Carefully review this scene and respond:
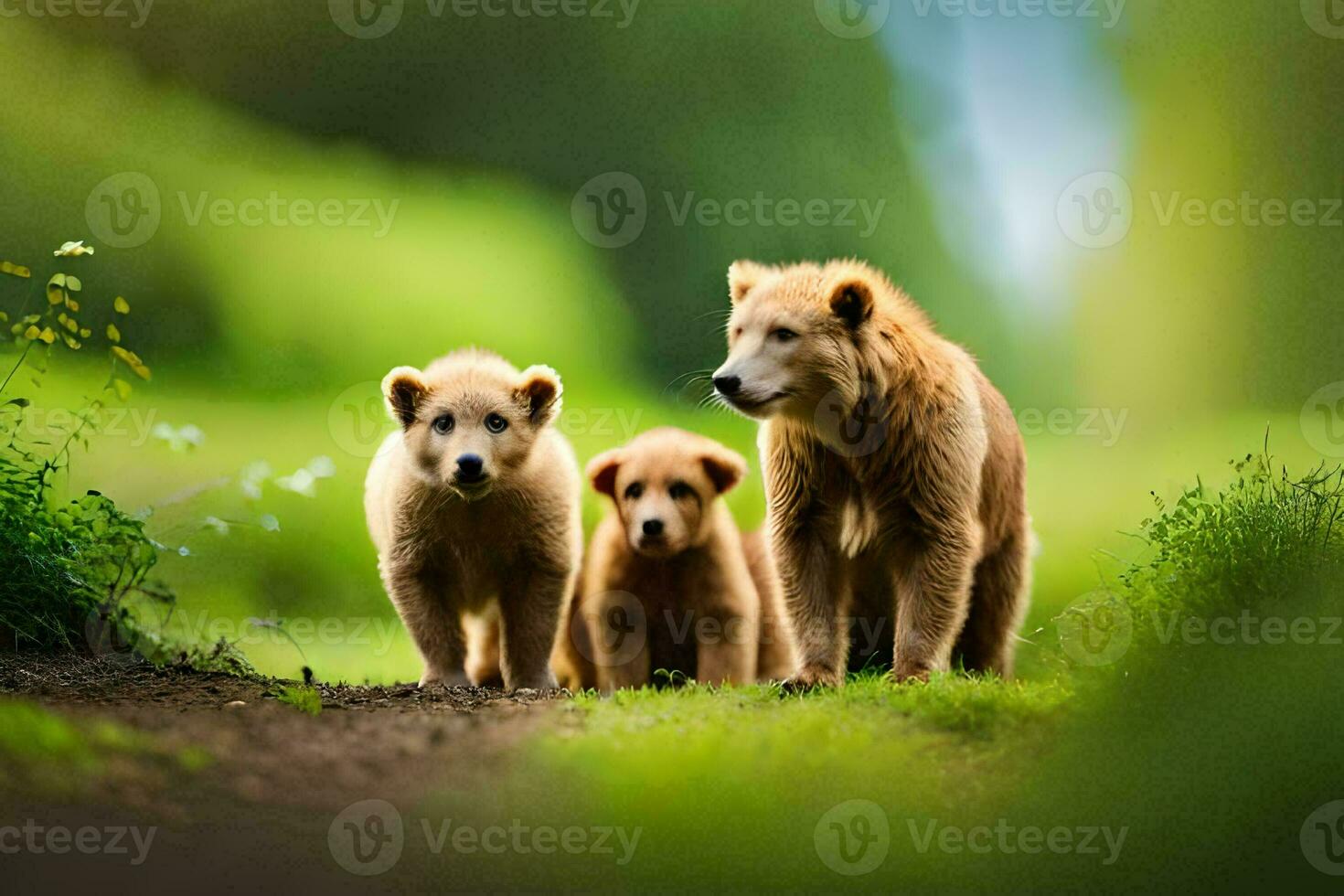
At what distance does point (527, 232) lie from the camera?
300 inches

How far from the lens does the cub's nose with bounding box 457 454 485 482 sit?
176 inches

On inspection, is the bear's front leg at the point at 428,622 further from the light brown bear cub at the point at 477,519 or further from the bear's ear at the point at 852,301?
the bear's ear at the point at 852,301

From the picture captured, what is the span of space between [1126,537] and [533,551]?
7.06 feet

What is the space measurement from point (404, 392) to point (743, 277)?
1299mm

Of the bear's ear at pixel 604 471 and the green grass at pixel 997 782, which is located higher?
the bear's ear at pixel 604 471

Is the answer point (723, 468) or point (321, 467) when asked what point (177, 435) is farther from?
point (723, 468)

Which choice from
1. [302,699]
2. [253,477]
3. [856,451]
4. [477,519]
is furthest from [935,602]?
[253,477]

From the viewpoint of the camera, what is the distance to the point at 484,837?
3.00 meters

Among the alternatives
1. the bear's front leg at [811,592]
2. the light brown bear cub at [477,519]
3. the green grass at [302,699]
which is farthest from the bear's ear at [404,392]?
the bear's front leg at [811,592]

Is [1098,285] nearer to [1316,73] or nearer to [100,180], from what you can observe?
[1316,73]

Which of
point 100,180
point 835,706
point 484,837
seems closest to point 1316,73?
point 835,706

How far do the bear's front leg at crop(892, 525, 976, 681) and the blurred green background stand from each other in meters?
1.76

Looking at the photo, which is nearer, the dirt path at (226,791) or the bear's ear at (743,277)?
the dirt path at (226,791)

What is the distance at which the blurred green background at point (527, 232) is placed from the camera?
6.17m
